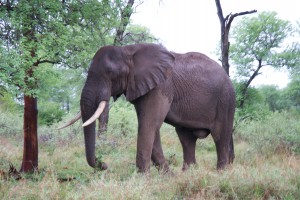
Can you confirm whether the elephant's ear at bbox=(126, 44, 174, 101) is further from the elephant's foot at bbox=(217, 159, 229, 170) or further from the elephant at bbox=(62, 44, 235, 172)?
the elephant's foot at bbox=(217, 159, 229, 170)

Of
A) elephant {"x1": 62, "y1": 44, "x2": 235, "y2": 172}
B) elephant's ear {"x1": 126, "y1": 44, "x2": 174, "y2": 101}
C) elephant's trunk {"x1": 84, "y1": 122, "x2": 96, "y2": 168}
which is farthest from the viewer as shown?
elephant's ear {"x1": 126, "y1": 44, "x2": 174, "y2": 101}

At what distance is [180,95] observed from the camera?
788 centimetres

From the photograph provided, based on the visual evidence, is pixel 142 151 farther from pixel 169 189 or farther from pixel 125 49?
pixel 125 49

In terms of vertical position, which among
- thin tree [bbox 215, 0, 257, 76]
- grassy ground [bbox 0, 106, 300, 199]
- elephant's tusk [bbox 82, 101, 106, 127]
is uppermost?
thin tree [bbox 215, 0, 257, 76]

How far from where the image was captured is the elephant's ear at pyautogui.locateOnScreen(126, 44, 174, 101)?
23.2 feet

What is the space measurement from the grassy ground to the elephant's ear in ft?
5.29

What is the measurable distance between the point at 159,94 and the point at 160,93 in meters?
0.04

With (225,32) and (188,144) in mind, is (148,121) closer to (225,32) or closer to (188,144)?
(188,144)

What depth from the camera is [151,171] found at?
296 inches

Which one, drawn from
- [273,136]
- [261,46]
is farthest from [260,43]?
[273,136]

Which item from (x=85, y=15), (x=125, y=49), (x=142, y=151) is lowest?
(x=142, y=151)

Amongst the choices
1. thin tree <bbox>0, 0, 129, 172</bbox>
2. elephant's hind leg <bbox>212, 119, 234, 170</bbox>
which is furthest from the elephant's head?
elephant's hind leg <bbox>212, 119, 234, 170</bbox>

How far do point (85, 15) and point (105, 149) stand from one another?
514 centimetres

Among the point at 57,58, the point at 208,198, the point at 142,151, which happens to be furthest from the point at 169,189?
the point at 57,58
